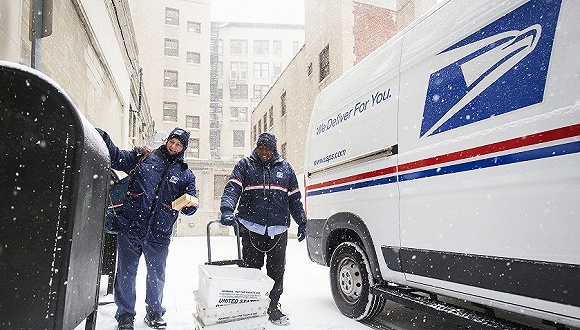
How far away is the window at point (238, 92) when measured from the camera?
172ft

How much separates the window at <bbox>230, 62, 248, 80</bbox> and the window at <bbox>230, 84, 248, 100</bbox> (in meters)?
1.03

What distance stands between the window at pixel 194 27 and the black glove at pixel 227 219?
39.8 meters

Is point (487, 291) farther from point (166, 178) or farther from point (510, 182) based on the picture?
point (166, 178)

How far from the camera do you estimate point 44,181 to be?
2.01 meters

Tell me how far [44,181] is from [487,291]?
267 cm

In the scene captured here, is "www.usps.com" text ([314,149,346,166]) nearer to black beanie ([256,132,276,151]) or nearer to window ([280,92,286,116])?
black beanie ([256,132,276,151])

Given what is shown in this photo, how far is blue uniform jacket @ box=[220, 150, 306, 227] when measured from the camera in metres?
4.21

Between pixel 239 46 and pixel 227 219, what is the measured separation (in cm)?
5276

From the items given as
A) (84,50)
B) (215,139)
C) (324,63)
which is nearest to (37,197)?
(84,50)

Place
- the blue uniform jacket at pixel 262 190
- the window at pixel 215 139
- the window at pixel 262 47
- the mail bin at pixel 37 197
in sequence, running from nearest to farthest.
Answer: the mail bin at pixel 37 197
the blue uniform jacket at pixel 262 190
the window at pixel 215 139
the window at pixel 262 47

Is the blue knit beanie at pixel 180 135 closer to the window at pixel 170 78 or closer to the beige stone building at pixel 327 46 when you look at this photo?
the beige stone building at pixel 327 46

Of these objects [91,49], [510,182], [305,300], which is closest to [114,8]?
[91,49]

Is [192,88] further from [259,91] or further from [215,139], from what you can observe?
[259,91]

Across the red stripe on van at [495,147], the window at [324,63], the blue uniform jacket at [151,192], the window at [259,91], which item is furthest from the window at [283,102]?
the window at [259,91]
